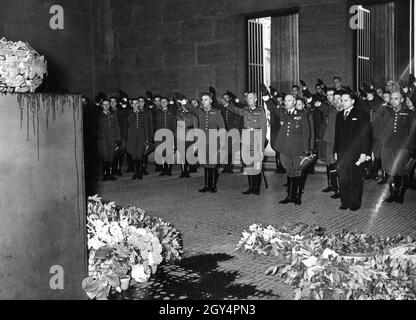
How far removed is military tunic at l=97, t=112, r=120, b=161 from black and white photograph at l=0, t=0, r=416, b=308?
0.04 metres

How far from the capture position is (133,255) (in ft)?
15.2

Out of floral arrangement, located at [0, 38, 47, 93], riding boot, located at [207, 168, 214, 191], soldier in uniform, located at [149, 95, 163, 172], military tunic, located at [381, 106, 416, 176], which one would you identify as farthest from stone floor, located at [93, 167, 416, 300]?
floral arrangement, located at [0, 38, 47, 93]

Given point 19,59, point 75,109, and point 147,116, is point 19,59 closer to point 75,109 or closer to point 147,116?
point 75,109

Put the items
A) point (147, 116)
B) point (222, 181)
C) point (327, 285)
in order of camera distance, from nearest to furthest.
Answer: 1. point (327, 285)
2. point (222, 181)
3. point (147, 116)

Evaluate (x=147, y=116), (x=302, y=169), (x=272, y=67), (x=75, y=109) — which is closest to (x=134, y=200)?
(x=302, y=169)

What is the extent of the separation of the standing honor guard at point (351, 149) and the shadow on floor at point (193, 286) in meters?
3.54

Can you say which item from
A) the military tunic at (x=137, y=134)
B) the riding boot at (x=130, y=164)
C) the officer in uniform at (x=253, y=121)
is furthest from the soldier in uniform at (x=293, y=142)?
the riding boot at (x=130, y=164)

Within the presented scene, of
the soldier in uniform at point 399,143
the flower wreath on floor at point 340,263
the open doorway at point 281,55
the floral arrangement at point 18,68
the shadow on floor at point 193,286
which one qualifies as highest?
the open doorway at point 281,55

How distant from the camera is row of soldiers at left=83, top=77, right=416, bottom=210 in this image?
8633mm

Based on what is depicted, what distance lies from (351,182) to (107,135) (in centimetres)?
644

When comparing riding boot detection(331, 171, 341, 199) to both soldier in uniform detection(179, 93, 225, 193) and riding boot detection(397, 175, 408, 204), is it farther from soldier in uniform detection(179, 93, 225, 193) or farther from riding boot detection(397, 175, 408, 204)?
soldier in uniform detection(179, 93, 225, 193)

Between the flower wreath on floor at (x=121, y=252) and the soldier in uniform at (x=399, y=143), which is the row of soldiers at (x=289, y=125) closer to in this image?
the soldier in uniform at (x=399, y=143)

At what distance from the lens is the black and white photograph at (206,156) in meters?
3.64

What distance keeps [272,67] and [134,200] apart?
8.87m
